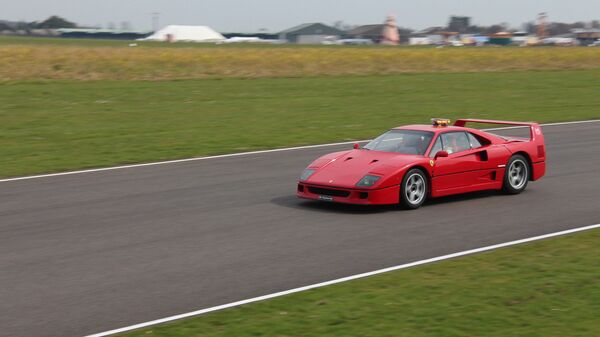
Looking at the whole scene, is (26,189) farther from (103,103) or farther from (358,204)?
(103,103)

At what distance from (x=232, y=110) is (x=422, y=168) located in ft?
47.3

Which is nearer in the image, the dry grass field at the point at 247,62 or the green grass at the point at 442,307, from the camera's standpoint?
the green grass at the point at 442,307

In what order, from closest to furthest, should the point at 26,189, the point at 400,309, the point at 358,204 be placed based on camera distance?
the point at 400,309 → the point at 358,204 → the point at 26,189

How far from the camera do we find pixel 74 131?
69.2ft

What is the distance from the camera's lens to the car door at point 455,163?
1255cm

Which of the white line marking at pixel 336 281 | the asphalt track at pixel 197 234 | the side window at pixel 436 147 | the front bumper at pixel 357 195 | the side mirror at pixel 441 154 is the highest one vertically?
the side window at pixel 436 147

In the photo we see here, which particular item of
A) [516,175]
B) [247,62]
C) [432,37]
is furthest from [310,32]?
[516,175]

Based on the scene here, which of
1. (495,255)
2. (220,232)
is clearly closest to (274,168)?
(220,232)

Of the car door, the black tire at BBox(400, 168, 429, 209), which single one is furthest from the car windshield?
the black tire at BBox(400, 168, 429, 209)

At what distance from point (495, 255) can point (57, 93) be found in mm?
22234

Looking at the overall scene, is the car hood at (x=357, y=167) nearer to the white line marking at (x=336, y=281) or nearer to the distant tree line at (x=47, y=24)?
the white line marking at (x=336, y=281)

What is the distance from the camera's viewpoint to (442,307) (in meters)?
7.41

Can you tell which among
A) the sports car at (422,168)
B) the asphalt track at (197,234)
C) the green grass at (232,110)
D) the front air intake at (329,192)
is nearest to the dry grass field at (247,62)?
the green grass at (232,110)

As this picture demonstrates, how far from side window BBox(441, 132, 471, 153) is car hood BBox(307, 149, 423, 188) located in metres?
0.72
